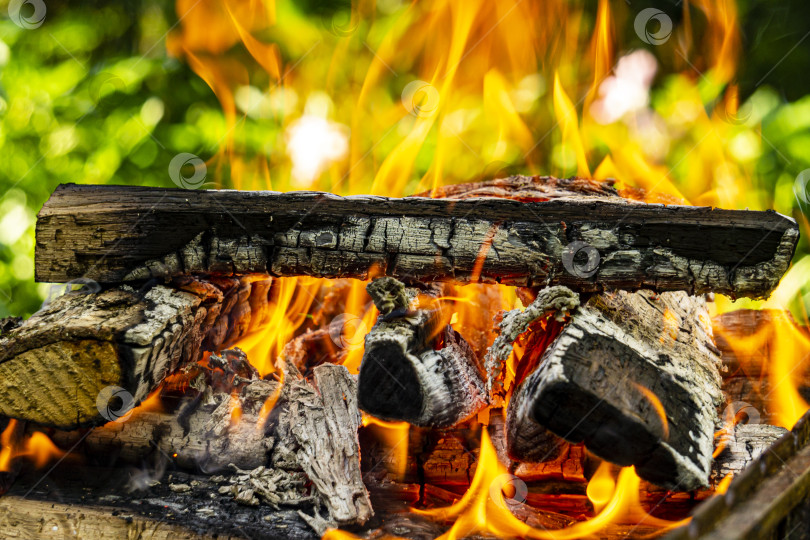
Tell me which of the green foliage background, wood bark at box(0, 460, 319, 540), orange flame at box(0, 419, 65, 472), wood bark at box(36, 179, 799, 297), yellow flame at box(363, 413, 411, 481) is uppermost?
the green foliage background

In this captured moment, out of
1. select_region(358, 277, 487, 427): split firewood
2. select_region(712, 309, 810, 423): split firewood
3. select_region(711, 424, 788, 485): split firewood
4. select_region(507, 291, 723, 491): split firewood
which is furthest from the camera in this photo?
select_region(712, 309, 810, 423): split firewood

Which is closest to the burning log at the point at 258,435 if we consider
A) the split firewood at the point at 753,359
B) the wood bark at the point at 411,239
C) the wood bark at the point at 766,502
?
the wood bark at the point at 411,239

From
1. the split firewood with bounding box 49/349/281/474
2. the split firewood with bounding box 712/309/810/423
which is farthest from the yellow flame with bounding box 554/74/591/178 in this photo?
the split firewood with bounding box 49/349/281/474

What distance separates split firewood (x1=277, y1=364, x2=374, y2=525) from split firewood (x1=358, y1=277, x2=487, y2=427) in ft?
0.86

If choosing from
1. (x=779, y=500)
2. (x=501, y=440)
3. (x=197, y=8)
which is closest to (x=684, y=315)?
(x=501, y=440)

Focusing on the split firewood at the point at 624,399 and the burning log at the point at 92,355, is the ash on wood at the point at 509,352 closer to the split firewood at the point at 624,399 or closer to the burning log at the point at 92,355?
the split firewood at the point at 624,399

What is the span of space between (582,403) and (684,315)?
0.83m

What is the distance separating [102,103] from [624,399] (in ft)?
10.0

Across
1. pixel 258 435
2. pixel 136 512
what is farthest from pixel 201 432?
pixel 136 512

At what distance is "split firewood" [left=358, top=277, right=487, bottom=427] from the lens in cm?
157

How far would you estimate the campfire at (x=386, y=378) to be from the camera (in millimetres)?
1567

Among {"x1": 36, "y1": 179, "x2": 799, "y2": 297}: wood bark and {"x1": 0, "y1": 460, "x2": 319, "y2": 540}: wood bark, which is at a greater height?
{"x1": 36, "y1": 179, "x2": 799, "y2": 297}: wood bark

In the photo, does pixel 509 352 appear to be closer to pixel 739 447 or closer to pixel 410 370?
pixel 410 370

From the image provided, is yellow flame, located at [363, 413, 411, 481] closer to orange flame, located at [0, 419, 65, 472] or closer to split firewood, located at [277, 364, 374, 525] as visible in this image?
split firewood, located at [277, 364, 374, 525]
